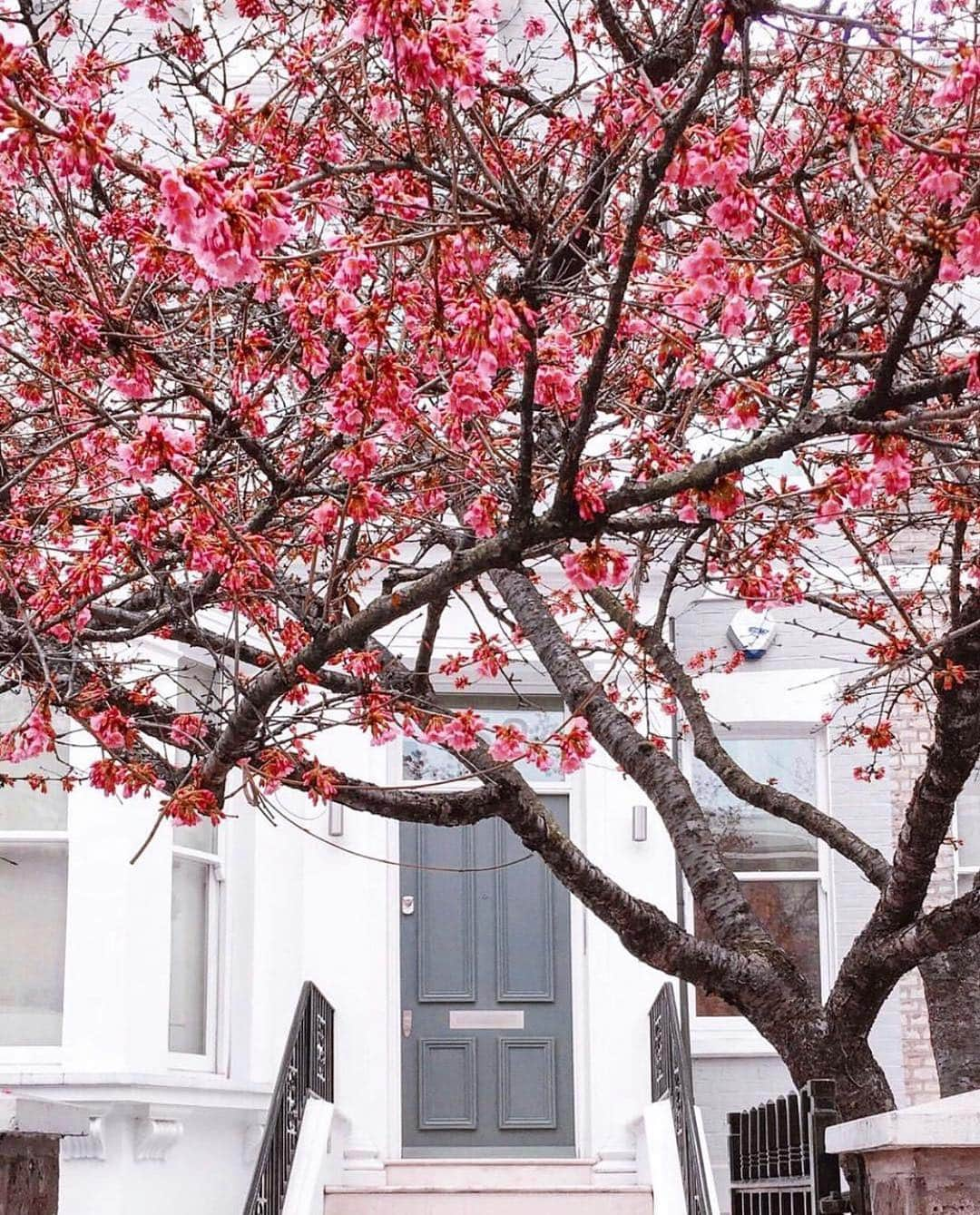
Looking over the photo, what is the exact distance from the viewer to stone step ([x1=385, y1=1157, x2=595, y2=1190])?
8.73 meters

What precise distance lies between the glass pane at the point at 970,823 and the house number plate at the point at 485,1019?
2.81 metres

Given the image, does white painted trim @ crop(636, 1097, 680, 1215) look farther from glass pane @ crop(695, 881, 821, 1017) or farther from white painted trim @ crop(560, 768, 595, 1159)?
glass pane @ crop(695, 881, 821, 1017)

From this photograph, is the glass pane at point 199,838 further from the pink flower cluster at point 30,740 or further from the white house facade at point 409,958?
the pink flower cluster at point 30,740

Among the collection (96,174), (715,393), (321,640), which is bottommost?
(321,640)

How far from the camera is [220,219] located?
311cm

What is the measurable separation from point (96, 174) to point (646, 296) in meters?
2.11

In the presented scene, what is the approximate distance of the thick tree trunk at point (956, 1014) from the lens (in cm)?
550

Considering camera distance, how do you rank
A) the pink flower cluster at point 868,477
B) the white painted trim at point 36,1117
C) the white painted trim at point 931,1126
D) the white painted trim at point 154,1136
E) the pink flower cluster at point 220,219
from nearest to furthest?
the white painted trim at point 931,1126 → the white painted trim at point 36,1117 → the pink flower cluster at point 220,219 → the pink flower cluster at point 868,477 → the white painted trim at point 154,1136

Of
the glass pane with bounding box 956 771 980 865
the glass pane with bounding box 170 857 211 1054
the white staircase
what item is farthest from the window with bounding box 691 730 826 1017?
the glass pane with bounding box 170 857 211 1054

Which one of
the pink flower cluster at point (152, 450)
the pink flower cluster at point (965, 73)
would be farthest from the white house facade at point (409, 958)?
the pink flower cluster at point (965, 73)

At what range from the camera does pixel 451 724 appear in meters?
5.58

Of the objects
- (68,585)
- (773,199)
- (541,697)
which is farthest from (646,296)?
(541,697)

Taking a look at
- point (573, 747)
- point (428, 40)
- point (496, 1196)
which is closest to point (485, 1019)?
point (496, 1196)

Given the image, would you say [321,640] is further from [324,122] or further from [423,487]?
[324,122]
